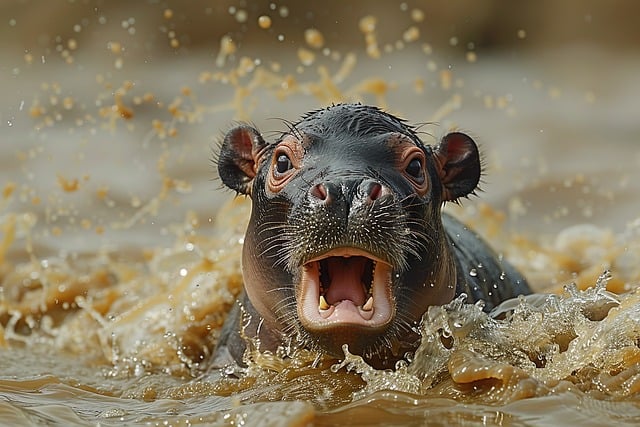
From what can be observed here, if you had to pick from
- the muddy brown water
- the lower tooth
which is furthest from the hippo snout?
the muddy brown water

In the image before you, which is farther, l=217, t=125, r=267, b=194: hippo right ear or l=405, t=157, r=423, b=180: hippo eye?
l=217, t=125, r=267, b=194: hippo right ear

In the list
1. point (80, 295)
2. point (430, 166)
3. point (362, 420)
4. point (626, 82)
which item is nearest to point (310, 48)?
point (626, 82)

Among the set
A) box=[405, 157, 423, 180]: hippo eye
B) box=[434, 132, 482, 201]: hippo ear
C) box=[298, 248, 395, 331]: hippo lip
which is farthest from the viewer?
box=[434, 132, 482, 201]: hippo ear

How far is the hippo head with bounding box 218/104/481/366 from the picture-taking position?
4562mm

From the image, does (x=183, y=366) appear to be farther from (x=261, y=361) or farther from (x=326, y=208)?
(x=326, y=208)

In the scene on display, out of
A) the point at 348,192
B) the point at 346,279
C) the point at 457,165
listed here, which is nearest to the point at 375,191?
the point at 348,192

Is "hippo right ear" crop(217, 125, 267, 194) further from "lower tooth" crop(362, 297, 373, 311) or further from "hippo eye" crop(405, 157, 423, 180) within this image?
"lower tooth" crop(362, 297, 373, 311)

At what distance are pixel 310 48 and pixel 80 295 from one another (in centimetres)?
1017

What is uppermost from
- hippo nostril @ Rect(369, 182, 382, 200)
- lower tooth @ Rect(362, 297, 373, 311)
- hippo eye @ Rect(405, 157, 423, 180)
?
hippo eye @ Rect(405, 157, 423, 180)

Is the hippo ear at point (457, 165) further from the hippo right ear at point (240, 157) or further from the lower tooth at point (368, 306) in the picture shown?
the lower tooth at point (368, 306)

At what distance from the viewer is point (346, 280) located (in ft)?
15.2

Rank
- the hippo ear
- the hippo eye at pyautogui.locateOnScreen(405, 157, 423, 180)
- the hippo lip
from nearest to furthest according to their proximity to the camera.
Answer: the hippo lip → the hippo eye at pyautogui.locateOnScreen(405, 157, 423, 180) → the hippo ear

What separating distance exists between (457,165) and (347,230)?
4.36 ft

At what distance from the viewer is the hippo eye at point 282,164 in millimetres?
5148
